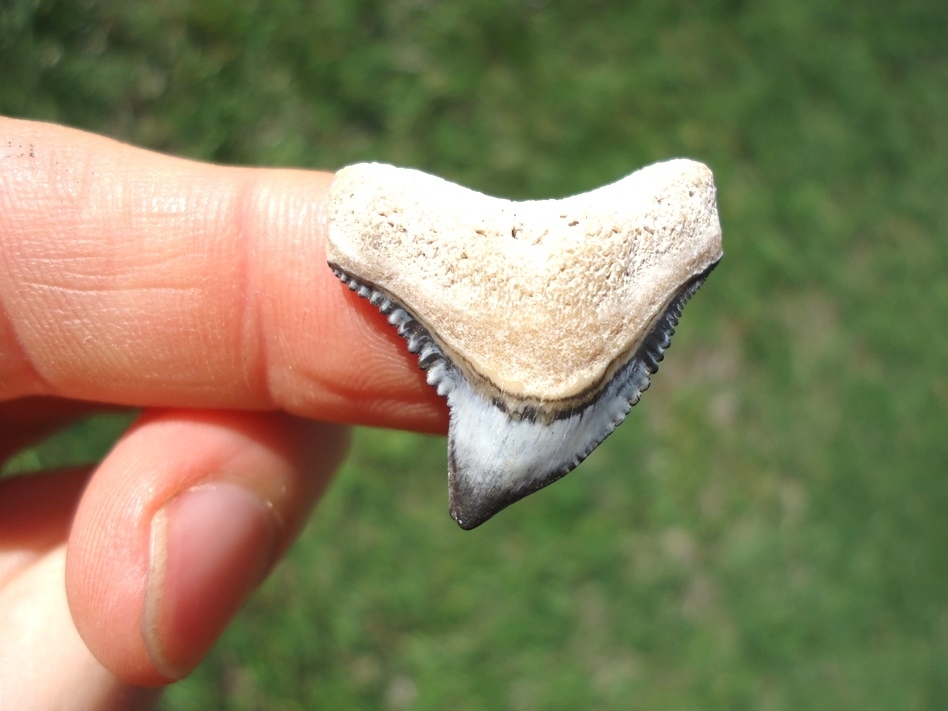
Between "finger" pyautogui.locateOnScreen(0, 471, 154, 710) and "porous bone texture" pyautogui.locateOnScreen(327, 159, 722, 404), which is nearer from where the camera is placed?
"porous bone texture" pyautogui.locateOnScreen(327, 159, 722, 404)

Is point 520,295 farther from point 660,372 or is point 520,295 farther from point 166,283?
point 660,372

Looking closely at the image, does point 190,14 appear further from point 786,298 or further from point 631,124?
point 786,298

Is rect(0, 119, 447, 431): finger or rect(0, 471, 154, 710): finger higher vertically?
rect(0, 119, 447, 431): finger

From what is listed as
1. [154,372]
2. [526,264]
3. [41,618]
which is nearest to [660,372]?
[526,264]

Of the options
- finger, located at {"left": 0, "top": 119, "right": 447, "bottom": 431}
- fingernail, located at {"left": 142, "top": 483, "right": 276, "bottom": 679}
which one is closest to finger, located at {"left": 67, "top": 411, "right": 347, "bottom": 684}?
fingernail, located at {"left": 142, "top": 483, "right": 276, "bottom": 679}

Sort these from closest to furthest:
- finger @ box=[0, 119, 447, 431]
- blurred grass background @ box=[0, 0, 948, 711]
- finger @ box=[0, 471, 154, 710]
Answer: finger @ box=[0, 471, 154, 710] → finger @ box=[0, 119, 447, 431] → blurred grass background @ box=[0, 0, 948, 711]

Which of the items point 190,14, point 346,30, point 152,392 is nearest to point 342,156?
point 346,30

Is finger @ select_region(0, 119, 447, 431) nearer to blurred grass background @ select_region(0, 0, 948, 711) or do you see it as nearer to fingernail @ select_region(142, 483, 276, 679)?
fingernail @ select_region(142, 483, 276, 679)
